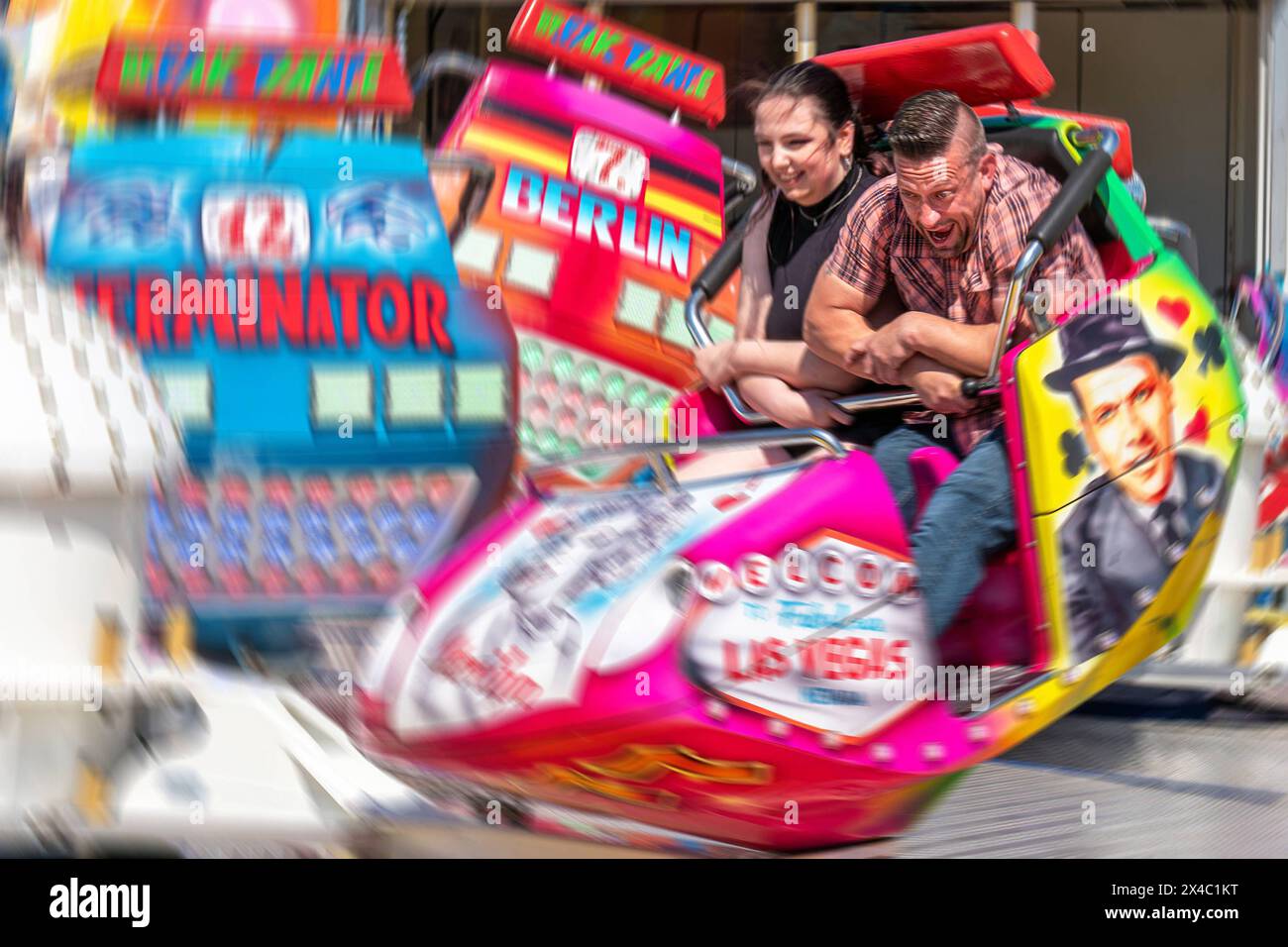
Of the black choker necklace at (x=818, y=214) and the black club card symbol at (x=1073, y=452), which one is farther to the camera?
the black choker necklace at (x=818, y=214)

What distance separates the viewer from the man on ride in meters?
2.30

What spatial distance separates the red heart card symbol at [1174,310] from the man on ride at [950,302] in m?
0.13

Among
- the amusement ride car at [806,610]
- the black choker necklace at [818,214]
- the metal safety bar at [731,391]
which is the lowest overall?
the amusement ride car at [806,610]

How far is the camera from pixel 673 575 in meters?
2.22

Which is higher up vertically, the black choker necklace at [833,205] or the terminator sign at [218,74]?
the terminator sign at [218,74]

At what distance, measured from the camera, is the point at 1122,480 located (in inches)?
90.1

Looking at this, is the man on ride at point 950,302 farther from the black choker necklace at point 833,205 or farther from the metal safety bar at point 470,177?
the metal safety bar at point 470,177

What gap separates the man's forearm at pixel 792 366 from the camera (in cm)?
237

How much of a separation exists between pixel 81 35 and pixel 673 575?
1.37 metres

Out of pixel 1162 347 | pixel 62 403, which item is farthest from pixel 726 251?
pixel 62 403

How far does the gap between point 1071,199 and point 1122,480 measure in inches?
19.6

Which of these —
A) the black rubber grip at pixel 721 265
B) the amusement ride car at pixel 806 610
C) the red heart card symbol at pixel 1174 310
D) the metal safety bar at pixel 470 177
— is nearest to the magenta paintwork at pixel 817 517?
the amusement ride car at pixel 806 610
